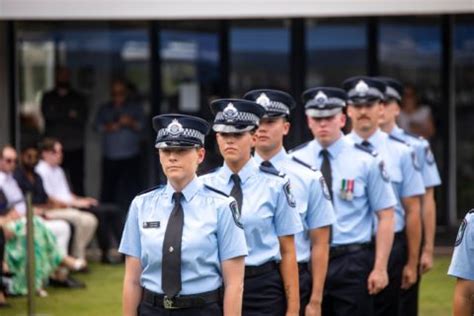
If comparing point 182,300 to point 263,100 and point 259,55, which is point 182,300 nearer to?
point 263,100

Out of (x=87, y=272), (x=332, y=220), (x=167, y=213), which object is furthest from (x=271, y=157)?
(x=87, y=272)

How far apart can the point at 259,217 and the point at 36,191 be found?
693 cm

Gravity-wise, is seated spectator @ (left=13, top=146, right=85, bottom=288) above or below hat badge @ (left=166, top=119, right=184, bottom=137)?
below

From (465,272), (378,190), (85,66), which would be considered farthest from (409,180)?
(85,66)

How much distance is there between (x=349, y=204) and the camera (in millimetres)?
8820

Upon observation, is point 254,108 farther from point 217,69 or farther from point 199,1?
point 217,69

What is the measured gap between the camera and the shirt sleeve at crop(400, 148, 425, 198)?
9875mm

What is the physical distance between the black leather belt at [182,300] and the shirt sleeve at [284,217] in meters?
0.99

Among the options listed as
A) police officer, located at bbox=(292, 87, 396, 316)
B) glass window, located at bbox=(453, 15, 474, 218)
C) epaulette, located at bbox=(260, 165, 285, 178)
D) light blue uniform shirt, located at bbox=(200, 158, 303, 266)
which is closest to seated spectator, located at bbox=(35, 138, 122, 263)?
glass window, located at bbox=(453, 15, 474, 218)

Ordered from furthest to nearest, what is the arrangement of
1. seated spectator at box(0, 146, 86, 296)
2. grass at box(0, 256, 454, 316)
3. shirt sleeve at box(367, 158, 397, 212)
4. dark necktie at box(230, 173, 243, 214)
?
1. seated spectator at box(0, 146, 86, 296)
2. grass at box(0, 256, 454, 316)
3. shirt sleeve at box(367, 158, 397, 212)
4. dark necktie at box(230, 173, 243, 214)

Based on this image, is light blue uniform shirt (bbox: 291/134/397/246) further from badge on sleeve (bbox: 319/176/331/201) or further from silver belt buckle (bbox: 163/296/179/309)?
silver belt buckle (bbox: 163/296/179/309)

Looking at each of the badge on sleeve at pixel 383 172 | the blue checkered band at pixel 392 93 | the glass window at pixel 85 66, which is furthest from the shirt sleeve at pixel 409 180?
the glass window at pixel 85 66

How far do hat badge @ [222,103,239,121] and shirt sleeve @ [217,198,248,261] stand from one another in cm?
85

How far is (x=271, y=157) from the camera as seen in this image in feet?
26.1
